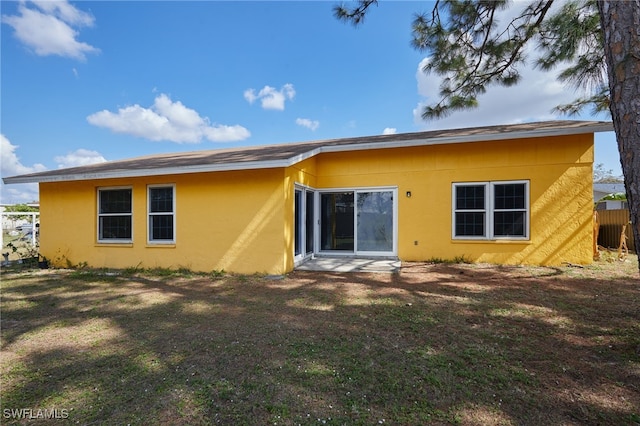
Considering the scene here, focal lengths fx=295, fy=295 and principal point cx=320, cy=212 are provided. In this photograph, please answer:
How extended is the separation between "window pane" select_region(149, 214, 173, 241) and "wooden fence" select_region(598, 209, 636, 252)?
48.2ft

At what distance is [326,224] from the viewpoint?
30.7ft

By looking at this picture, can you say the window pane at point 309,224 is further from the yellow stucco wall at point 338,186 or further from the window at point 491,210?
the window at point 491,210

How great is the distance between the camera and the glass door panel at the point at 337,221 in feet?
30.0

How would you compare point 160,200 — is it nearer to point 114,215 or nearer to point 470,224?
point 114,215

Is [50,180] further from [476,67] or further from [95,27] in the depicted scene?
[476,67]

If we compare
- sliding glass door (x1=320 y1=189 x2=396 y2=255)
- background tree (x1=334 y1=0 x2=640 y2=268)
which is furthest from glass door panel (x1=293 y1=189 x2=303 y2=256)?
background tree (x1=334 y1=0 x2=640 y2=268)

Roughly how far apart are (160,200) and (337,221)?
5109 millimetres

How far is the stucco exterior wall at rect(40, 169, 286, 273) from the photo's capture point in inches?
284

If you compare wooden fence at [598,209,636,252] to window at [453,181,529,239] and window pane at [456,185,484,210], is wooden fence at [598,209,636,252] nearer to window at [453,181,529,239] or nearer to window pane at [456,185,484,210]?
window at [453,181,529,239]

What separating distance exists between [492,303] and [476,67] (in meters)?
5.44

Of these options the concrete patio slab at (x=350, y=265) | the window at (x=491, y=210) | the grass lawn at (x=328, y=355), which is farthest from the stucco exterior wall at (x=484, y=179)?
the grass lawn at (x=328, y=355)

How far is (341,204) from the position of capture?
9234mm

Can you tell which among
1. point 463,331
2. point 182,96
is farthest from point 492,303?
point 182,96

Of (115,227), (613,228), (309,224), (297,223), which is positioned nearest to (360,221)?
(309,224)
